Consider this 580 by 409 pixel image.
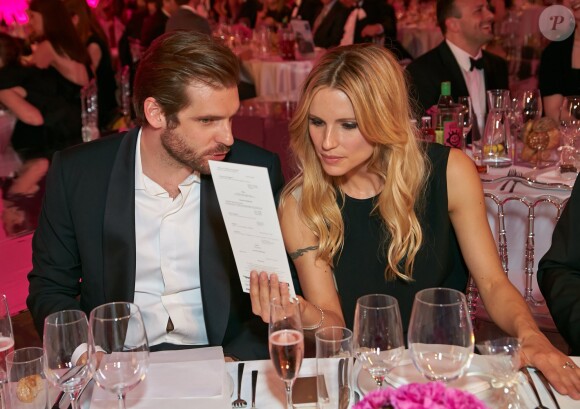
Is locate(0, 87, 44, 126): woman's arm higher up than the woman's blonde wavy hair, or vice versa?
locate(0, 87, 44, 126): woman's arm

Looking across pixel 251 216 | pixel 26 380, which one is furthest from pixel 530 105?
pixel 26 380

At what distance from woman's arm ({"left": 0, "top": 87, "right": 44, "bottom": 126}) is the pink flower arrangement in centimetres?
589

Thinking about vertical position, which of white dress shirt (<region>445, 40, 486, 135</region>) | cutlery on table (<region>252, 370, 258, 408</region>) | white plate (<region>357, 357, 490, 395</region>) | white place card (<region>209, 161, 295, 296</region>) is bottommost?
cutlery on table (<region>252, 370, 258, 408</region>)

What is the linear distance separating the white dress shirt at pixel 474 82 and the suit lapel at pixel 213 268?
2840mm

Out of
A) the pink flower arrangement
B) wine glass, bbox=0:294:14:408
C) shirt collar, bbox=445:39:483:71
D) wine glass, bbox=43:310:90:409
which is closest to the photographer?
the pink flower arrangement

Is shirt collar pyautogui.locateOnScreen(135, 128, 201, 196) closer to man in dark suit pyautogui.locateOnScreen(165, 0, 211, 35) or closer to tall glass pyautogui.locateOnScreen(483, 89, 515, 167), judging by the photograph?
tall glass pyautogui.locateOnScreen(483, 89, 515, 167)

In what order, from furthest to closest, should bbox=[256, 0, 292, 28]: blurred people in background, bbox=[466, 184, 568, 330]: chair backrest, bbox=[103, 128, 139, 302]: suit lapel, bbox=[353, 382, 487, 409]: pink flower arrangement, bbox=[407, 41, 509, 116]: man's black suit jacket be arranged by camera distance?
bbox=[256, 0, 292, 28]: blurred people in background < bbox=[407, 41, 509, 116]: man's black suit jacket < bbox=[466, 184, 568, 330]: chair backrest < bbox=[103, 128, 139, 302]: suit lapel < bbox=[353, 382, 487, 409]: pink flower arrangement

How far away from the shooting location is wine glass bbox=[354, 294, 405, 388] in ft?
5.14

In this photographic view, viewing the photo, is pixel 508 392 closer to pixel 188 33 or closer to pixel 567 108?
pixel 188 33

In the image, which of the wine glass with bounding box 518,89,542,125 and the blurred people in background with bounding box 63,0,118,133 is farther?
the blurred people in background with bounding box 63,0,118,133

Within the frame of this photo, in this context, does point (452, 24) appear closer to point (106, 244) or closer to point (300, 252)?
point (300, 252)

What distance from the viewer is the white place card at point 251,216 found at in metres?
1.73

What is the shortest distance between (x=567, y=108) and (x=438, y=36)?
5953mm

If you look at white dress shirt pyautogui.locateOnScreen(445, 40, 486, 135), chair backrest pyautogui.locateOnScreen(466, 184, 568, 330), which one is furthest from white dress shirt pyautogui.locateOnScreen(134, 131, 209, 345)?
white dress shirt pyautogui.locateOnScreen(445, 40, 486, 135)
